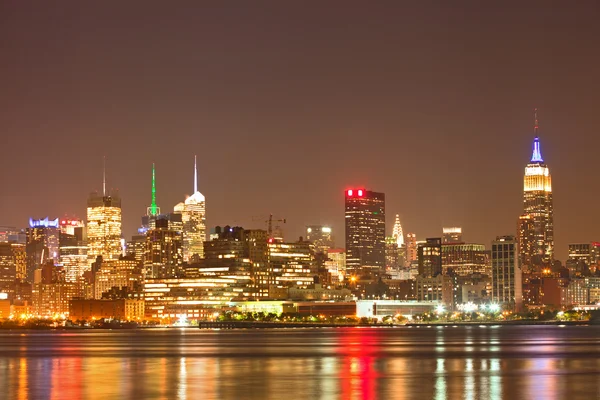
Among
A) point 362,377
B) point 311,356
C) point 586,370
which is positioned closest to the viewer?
point 362,377

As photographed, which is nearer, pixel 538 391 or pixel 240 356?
pixel 538 391

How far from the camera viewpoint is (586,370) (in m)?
78.1

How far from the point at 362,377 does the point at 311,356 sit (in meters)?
32.8

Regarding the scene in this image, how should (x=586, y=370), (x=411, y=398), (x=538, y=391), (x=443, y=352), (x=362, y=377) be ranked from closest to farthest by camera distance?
(x=411, y=398)
(x=538, y=391)
(x=362, y=377)
(x=586, y=370)
(x=443, y=352)

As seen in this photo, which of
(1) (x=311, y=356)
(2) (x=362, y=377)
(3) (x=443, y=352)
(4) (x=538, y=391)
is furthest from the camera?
(3) (x=443, y=352)

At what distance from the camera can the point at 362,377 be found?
7256cm

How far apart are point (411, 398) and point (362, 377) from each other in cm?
1535

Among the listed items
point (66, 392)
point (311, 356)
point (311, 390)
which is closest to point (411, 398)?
point (311, 390)

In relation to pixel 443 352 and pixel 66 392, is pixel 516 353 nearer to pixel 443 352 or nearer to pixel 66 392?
pixel 443 352

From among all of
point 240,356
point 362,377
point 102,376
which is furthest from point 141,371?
point 240,356

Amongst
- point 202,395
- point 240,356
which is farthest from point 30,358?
point 202,395

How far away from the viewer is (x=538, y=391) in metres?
61.4

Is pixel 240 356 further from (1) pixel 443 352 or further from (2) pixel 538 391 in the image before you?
(2) pixel 538 391

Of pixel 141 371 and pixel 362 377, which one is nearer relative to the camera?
pixel 362 377
